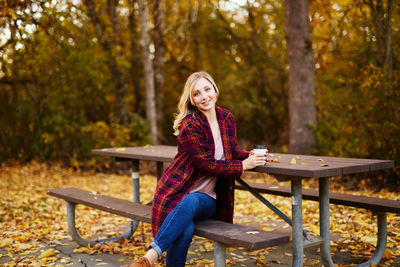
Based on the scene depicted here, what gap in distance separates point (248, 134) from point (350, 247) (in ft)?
33.8

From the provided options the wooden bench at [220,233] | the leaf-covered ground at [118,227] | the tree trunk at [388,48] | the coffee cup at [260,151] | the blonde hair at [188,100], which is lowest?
the leaf-covered ground at [118,227]

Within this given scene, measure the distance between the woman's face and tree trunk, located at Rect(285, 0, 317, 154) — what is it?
19.9 feet

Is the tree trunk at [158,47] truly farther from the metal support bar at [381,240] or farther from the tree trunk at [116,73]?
the metal support bar at [381,240]

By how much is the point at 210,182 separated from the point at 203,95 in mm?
715

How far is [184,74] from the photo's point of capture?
7.04 metres

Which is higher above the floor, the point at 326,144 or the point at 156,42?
the point at 156,42

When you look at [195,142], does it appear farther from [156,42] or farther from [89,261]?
[156,42]

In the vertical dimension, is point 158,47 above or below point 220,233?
above

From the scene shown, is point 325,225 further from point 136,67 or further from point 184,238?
point 136,67

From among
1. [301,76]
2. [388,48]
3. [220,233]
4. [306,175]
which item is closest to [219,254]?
[220,233]

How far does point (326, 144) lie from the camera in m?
8.77

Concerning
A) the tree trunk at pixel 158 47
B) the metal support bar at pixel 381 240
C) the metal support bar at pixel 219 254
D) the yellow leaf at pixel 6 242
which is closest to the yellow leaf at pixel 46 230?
the yellow leaf at pixel 6 242

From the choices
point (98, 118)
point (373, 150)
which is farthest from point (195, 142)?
point (98, 118)

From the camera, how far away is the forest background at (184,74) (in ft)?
23.7
